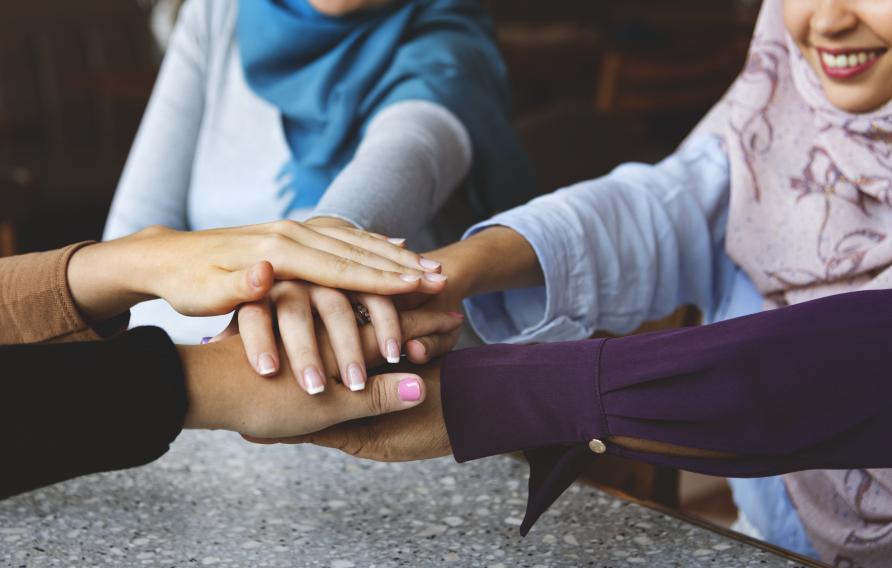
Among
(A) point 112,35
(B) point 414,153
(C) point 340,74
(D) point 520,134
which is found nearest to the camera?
(B) point 414,153

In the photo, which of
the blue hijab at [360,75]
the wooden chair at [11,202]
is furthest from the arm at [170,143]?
the wooden chair at [11,202]

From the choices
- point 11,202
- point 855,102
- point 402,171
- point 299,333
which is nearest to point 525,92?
point 11,202

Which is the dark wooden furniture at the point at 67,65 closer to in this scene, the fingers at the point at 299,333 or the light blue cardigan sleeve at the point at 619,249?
the light blue cardigan sleeve at the point at 619,249

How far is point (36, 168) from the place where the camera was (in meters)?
3.63

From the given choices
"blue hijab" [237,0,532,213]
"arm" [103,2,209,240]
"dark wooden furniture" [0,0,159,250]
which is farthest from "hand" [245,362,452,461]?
"dark wooden furniture" [0,0,159,250]

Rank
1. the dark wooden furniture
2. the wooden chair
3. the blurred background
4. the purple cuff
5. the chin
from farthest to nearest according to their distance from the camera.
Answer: the dark wooden furniture
the wooden chair
the blurred background
the chin
the purple cuff

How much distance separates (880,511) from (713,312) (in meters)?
0.31

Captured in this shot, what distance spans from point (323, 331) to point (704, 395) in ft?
0.97

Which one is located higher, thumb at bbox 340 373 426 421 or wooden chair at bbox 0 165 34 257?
thumb at bbox 340 373 426 421

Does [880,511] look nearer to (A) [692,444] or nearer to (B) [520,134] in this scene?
(A) [692,444]

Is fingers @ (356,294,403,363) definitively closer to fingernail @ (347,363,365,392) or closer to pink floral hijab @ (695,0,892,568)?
fingernail @ (347,363,365,392)

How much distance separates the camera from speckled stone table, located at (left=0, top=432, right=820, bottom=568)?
67cm

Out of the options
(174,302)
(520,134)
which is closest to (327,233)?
(174,302)

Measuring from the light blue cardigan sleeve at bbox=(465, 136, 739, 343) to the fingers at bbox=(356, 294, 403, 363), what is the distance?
215 mm
